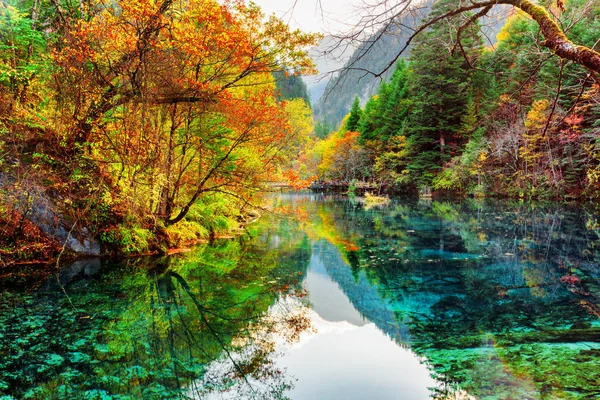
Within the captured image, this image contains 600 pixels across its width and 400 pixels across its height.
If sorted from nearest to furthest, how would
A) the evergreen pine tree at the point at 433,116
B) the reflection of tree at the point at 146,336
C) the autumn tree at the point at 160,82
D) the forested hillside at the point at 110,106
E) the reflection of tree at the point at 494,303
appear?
the reflection of tree at the point at 146,336 < the reflection of tree at the point at 494,303 < the autumn tree at the point at 160,82 < the forested hillside at the point at 110,106 < the evergreen pine tree at the point at 433,116

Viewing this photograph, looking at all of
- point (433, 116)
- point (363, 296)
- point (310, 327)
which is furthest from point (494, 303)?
point (433, 116)

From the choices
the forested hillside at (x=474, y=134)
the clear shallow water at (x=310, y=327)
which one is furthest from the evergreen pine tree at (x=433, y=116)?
the clear shallow water at (x=310, y=327)

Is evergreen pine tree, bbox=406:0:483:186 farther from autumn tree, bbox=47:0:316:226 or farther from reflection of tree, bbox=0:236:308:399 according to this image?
reflection of tree, bbox=0:236:308:399

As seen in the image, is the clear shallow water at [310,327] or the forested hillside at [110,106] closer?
the clear shallow water at [310,327]

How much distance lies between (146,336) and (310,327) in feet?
7.68

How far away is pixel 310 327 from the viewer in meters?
5.70

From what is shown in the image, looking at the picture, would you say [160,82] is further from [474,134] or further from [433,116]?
[433,116]

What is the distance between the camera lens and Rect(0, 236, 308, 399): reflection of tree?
3785mm

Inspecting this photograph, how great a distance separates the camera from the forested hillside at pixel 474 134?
67.1 feet

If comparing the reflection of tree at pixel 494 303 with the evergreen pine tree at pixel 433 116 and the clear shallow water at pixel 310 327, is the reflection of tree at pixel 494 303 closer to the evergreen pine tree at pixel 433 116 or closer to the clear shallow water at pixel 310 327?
the clear shallow water at pixel 310 327

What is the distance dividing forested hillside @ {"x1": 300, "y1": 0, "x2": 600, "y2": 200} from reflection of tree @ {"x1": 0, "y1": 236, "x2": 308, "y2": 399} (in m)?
12.3

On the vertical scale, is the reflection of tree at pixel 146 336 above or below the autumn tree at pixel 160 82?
below

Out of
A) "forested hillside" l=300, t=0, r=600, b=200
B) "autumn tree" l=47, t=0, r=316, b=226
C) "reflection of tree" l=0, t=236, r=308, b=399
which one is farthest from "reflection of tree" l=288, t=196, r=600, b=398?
"forested hillside" l=300, t=0, r=600, b=200

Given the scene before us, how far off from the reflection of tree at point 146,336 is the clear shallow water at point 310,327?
0.02 metres
